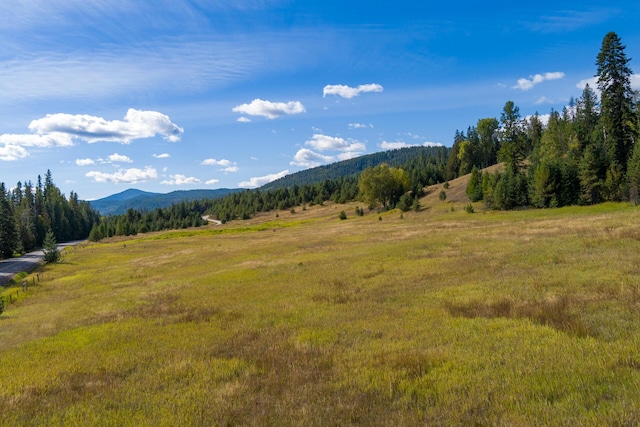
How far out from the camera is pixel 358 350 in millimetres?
11008

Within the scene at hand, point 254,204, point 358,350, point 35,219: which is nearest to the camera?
point 358,350

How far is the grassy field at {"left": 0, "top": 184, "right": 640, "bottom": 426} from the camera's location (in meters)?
7.47

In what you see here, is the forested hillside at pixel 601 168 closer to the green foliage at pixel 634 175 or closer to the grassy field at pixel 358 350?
the green foliage at pixel 634 175

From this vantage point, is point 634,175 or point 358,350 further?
point 634,175

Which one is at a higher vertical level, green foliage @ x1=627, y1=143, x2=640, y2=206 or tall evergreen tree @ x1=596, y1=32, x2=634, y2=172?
tall evergreen tree @ x1=596, y1=32, x2=634, y2=172

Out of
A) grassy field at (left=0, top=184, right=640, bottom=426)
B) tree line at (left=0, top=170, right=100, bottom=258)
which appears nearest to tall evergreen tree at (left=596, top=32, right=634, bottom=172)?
grassy field at (left=0, top=184, right=640, bottom=426)

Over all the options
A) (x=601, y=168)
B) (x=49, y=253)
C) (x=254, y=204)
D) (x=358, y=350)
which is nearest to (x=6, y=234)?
(x=49, y=253)

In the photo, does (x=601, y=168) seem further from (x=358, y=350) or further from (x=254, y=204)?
(x=254, y=204)

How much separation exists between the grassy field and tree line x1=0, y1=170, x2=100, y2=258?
74.3 m

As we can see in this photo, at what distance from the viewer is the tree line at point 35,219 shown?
82.2m

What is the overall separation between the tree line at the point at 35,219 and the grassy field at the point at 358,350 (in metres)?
74.3

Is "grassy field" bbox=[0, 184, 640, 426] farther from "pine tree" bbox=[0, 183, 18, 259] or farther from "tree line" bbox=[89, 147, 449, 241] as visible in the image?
"tree line" bbox=[89, 147, 449, 241]

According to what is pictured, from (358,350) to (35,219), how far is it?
148 meters

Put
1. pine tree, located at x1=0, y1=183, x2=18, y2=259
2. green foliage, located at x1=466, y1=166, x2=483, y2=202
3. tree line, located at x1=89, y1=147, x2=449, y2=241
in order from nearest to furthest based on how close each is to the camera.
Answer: pine tree, located at x1=0, y1=183, x2=18, y2=259
green foliage, located at x1=466, y1=166, x2=483, y2=202
tree line, located at x1=89, y1=147, x2=449, y2=241
